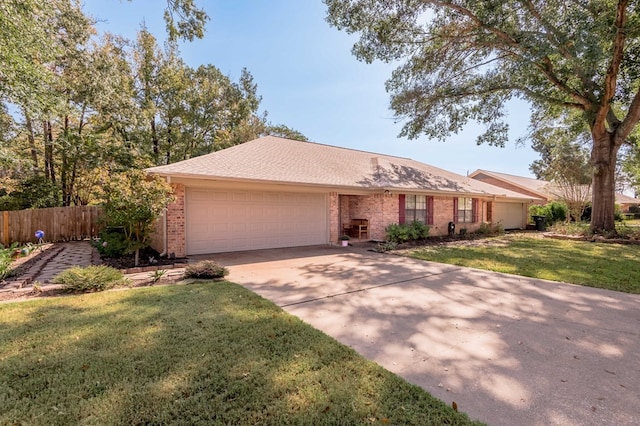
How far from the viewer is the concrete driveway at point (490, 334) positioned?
8.15 feet

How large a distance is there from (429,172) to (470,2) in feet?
29.7

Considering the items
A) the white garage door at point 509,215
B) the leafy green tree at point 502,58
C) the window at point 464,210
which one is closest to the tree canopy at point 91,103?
the leafy green tree at point 502,58

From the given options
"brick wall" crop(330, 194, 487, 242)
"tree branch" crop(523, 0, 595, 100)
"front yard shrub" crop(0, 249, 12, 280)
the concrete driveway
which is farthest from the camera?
"brick wall" crop(330, 194, 487, 242)

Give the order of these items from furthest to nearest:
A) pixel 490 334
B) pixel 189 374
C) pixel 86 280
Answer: pixel 86 280 < pixel 490 334 < pixel 189 374

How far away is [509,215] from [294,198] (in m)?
17.2

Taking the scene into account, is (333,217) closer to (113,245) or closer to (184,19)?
(113,245)

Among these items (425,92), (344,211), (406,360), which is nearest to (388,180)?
(344,211)

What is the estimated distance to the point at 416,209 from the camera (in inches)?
564

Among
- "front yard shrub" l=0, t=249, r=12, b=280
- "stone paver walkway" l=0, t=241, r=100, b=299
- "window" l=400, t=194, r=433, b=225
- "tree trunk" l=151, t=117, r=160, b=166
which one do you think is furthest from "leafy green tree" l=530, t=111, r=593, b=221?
"tree trunk" l=151, t=117, r=160, b=166

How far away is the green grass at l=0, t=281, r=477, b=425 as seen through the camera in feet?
7.29

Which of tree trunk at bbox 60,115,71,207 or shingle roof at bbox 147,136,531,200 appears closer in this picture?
shingle roof at bbox 147,136,531,200

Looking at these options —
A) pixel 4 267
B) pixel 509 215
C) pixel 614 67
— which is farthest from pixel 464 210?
pixel 4 267

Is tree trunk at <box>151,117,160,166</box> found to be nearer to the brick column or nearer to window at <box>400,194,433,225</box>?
the brick column

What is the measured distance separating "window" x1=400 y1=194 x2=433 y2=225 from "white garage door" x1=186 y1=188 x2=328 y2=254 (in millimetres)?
3836
